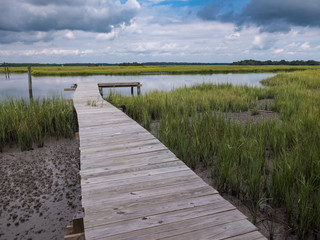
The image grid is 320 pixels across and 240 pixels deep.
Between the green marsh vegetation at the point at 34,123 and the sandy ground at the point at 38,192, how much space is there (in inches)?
12.6

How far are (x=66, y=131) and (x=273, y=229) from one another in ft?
17.0

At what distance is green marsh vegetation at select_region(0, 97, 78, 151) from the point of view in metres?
5.51

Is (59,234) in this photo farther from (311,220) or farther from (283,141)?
(283,141)

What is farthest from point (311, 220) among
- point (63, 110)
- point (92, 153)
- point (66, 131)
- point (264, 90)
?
point (264, 90)

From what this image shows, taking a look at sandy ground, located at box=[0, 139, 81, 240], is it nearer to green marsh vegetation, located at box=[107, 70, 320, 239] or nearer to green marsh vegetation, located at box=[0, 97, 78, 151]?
green marsh vegetation, located at box=[0, 97, 78, 151]

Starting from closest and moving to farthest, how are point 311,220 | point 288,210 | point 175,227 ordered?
point 175,227 < point 311,220 < point 288,210

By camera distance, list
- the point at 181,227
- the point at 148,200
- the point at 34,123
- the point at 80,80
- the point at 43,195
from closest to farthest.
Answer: the point at 181,227, the point at 148,200, the point at 43,195, the point at 34,123, the point at 80,80

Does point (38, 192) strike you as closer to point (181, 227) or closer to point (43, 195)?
point (43, 195)

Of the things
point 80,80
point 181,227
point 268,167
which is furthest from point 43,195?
point 80,80

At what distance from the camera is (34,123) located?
5934 mm

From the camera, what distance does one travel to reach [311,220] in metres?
2.47

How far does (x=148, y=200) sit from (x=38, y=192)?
7.93 feet

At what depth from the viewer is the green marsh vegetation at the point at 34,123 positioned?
5512 mm

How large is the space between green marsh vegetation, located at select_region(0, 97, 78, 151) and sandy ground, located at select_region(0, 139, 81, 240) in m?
0.32
